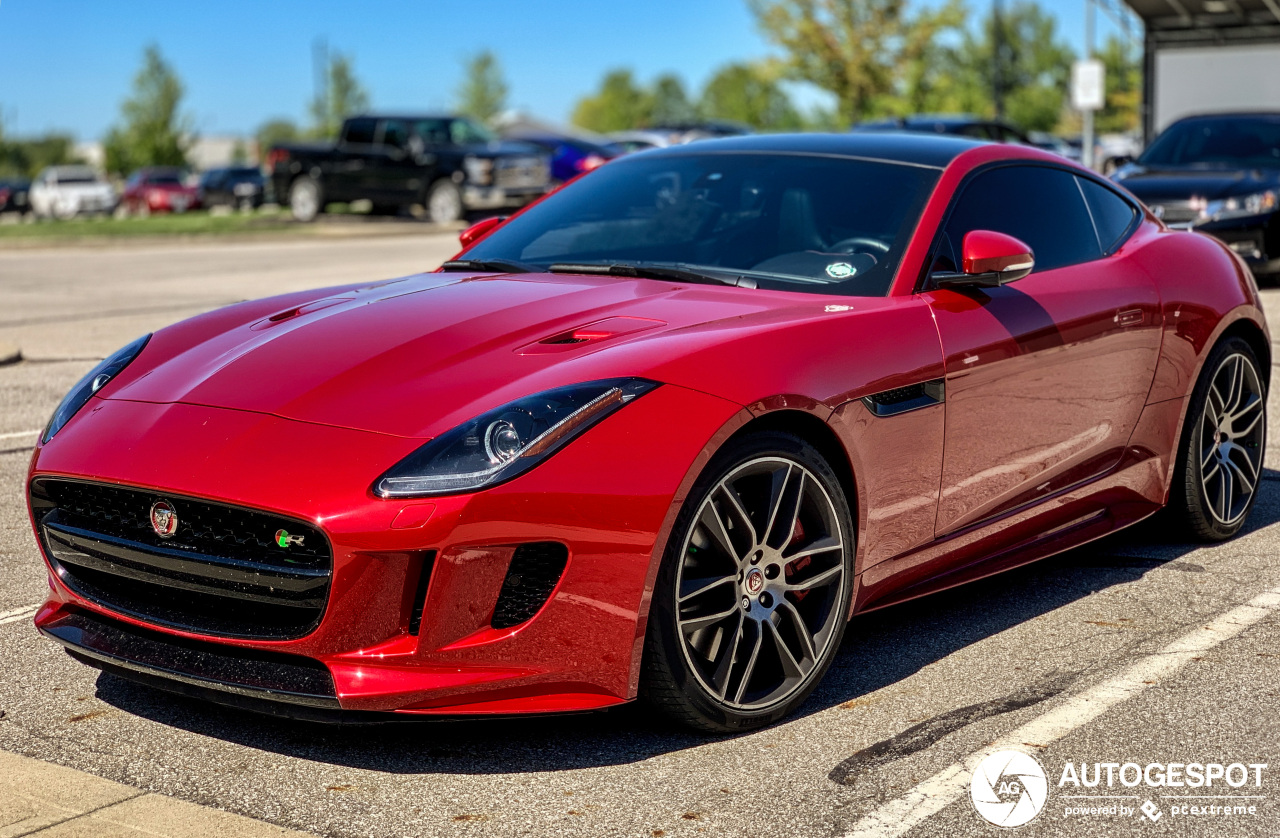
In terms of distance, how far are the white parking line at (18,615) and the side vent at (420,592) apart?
6.12 ft

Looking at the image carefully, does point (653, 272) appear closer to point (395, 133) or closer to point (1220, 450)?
point (1220, 450)

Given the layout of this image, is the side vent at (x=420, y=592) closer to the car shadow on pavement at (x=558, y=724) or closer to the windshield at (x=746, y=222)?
the car shadow on pavement at (x=558, y=724)

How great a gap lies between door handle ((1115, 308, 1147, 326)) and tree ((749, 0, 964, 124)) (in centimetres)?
4432

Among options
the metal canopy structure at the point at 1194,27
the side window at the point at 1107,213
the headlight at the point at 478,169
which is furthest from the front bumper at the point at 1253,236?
the headlight at the point at 478,169

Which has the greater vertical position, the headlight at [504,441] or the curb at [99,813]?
the headlight at [504,441]

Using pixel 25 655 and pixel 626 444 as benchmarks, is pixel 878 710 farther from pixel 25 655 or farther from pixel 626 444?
pixel 25 655

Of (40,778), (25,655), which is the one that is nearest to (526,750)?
(40,778)

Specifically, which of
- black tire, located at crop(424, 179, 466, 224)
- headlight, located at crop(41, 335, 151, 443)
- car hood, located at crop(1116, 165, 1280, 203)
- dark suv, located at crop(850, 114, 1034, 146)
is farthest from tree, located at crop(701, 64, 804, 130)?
headlight, located at crop(41, 335, 151, 443)

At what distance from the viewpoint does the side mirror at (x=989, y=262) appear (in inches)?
164

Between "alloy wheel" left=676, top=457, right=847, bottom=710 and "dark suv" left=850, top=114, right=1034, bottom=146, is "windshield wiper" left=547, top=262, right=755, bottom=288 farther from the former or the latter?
"dark suv" left=850, top=114, right=1034, bottom=146

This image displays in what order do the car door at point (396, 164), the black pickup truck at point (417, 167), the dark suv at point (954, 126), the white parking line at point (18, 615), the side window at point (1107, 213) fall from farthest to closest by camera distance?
1. the car door at point (396, 164)
2. the black pickup truck at point (417, 167)
3. the dark suv at point (954, 126)
4. the side window at point (1107, 213)
5. the white parking line at point (18, 615)

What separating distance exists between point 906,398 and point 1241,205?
10040 millimetres

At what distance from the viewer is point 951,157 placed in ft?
15.4

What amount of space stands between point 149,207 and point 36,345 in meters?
41.2
